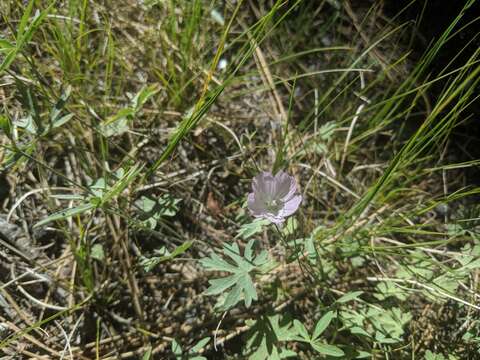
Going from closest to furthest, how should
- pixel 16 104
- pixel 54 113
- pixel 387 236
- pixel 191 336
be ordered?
pixel 54 113 → pixel 191 336 → pixel 16 104 → pixel 387 236

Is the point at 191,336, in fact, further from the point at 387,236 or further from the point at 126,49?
the point at 126,49

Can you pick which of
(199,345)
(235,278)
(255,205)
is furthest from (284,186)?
(199,345)

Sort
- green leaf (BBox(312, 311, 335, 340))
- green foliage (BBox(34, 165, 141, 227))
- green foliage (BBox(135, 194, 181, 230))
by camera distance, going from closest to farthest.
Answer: green foliage (BBox(34, 165, 141, 227)), green leaf (BBox(312, 311, 335, 340)), green foliage (BBox(135, 194, 181, 230))

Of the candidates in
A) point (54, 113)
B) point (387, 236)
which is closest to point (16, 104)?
point (54, 113)

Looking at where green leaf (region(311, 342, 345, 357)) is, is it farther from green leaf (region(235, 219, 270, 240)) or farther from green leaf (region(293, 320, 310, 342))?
green leaf (region(235, 219, 270, 240))

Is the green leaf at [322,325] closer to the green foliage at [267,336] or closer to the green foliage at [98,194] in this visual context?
the green foliage at [267,336]

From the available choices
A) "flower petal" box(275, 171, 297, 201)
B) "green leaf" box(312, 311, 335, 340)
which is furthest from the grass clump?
"flower petal" box(275, 171, 297, 201)

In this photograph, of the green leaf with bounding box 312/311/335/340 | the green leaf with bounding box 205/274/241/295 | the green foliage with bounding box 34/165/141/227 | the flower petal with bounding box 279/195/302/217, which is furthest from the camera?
the flower petal with bounding box 279/195/302/217
